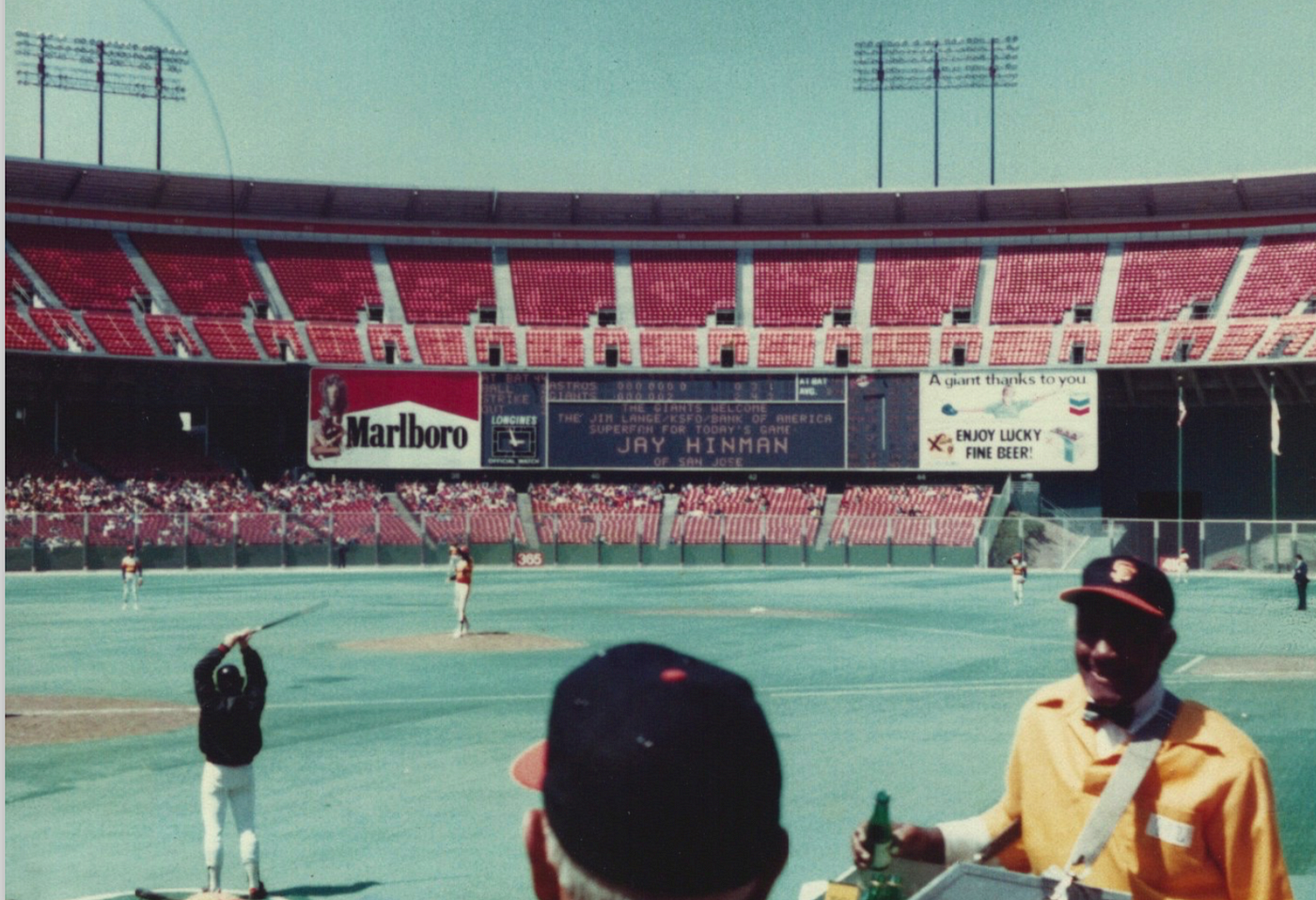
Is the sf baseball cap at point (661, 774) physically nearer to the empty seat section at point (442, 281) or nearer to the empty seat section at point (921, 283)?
the empty seat section at point (921, 283)

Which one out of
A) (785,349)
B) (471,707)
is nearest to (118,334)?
(785,349)

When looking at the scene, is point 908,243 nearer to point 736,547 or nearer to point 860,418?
point 860,418

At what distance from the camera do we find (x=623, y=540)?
145ft

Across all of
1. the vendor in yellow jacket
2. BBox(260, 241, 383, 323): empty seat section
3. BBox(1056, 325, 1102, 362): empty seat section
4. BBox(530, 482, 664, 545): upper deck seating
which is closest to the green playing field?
the vendor in yellow jacket

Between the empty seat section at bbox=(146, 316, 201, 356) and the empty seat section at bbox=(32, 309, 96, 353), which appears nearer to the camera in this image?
the empty seat section at bbox=(32, 309, 96, 353)

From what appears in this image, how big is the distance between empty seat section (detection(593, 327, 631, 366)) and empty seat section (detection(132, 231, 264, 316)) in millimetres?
13894

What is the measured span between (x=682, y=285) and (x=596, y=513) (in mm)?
13292

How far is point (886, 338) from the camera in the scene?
165 ft

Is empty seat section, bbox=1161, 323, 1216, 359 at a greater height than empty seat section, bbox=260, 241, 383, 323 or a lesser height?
lesser

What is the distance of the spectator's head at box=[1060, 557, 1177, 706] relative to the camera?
139 inches

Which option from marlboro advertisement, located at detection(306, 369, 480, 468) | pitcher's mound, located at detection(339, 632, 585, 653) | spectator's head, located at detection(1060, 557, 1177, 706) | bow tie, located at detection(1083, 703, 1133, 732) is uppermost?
marlboro advertisement, located at detection(306, 369, 480, 468)

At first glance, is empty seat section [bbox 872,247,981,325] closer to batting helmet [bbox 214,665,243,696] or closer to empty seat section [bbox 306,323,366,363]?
empty seat section [bbox 306,323,366,363]

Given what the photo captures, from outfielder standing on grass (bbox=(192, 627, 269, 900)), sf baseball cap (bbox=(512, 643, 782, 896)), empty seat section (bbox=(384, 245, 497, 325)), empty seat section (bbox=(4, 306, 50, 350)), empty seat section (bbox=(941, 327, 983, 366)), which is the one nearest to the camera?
sf baseball cap (bbox=(512, 643, 782, 896))

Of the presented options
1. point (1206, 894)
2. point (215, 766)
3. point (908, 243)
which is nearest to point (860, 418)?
point (908, 243)
